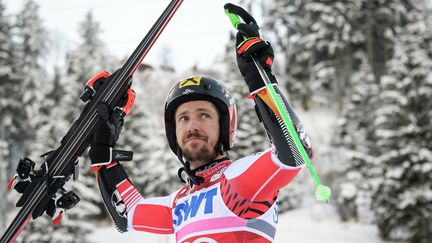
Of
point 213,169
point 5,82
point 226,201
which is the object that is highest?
point 5,82

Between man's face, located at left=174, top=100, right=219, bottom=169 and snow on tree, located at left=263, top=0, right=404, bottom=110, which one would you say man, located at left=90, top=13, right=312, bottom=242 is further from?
snow on tree, located at left=263, top=0, right=404, bottom=110

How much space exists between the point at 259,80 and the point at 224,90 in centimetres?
88

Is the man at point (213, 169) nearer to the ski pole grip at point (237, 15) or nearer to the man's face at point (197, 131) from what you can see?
the man's face at point (197, 131)

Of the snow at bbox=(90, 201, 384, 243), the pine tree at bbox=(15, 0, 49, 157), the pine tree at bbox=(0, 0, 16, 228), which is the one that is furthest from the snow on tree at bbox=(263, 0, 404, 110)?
the pine tree at bbox=(0, 0, 16, 228)

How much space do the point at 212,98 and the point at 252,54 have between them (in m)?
0.78

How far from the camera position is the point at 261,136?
27984 mm

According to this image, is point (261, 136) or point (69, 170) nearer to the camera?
point (69, 170)

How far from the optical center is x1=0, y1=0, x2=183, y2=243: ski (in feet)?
12.1

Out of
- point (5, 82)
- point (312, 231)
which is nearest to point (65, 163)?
point (312, 231)

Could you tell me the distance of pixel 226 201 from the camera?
3012 millimetres

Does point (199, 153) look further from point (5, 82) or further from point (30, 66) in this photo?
point (30, 66)

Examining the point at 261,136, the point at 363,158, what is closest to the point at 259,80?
the point at 363,158

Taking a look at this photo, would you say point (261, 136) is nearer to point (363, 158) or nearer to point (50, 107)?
point (363, 158)

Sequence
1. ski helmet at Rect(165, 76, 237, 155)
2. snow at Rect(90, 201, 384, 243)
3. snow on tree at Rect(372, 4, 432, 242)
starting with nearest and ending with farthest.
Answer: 1. ski helmet at Rect(165, 76, 237, 155)
2. snow on tree at Rect(372, 4, 432, 242)
3. snow at Rect(90, 201, 384, 243)
